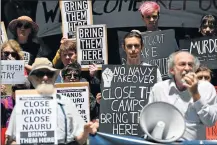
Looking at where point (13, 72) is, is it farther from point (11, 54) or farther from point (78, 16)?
point (78, 16)

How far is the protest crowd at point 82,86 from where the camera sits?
8516 mm

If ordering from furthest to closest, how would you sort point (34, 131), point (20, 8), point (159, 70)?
1. point (20, 8)
2. point (159, 70)
3. point (34, 131)

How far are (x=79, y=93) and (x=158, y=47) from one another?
1392 mm

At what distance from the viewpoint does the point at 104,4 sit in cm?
1276

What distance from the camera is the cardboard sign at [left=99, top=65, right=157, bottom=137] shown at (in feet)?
31.7

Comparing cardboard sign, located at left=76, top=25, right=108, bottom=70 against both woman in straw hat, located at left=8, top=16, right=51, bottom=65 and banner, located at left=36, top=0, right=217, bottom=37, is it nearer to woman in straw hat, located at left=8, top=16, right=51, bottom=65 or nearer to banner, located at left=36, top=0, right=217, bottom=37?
woman in straw hat, located at left=8, top=16, right=51, bottom=65

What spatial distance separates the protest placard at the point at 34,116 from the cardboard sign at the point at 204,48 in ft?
9.31

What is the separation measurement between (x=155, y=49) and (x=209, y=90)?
2080 mm

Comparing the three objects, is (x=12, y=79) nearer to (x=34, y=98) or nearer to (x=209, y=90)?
(x=34, y=98)

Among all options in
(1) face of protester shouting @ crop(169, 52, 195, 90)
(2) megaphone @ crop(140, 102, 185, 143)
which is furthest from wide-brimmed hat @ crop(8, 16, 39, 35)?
(2) megaphone @ crop(140, 102, 185, 143)

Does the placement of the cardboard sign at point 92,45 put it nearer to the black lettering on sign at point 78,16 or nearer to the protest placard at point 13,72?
the black lettering on sign at point 78,16

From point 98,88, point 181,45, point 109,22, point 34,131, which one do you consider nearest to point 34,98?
point 34,131

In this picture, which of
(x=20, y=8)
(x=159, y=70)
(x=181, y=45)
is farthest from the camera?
(x=20, y=8)

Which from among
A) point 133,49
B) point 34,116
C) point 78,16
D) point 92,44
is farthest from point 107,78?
point 78,16
